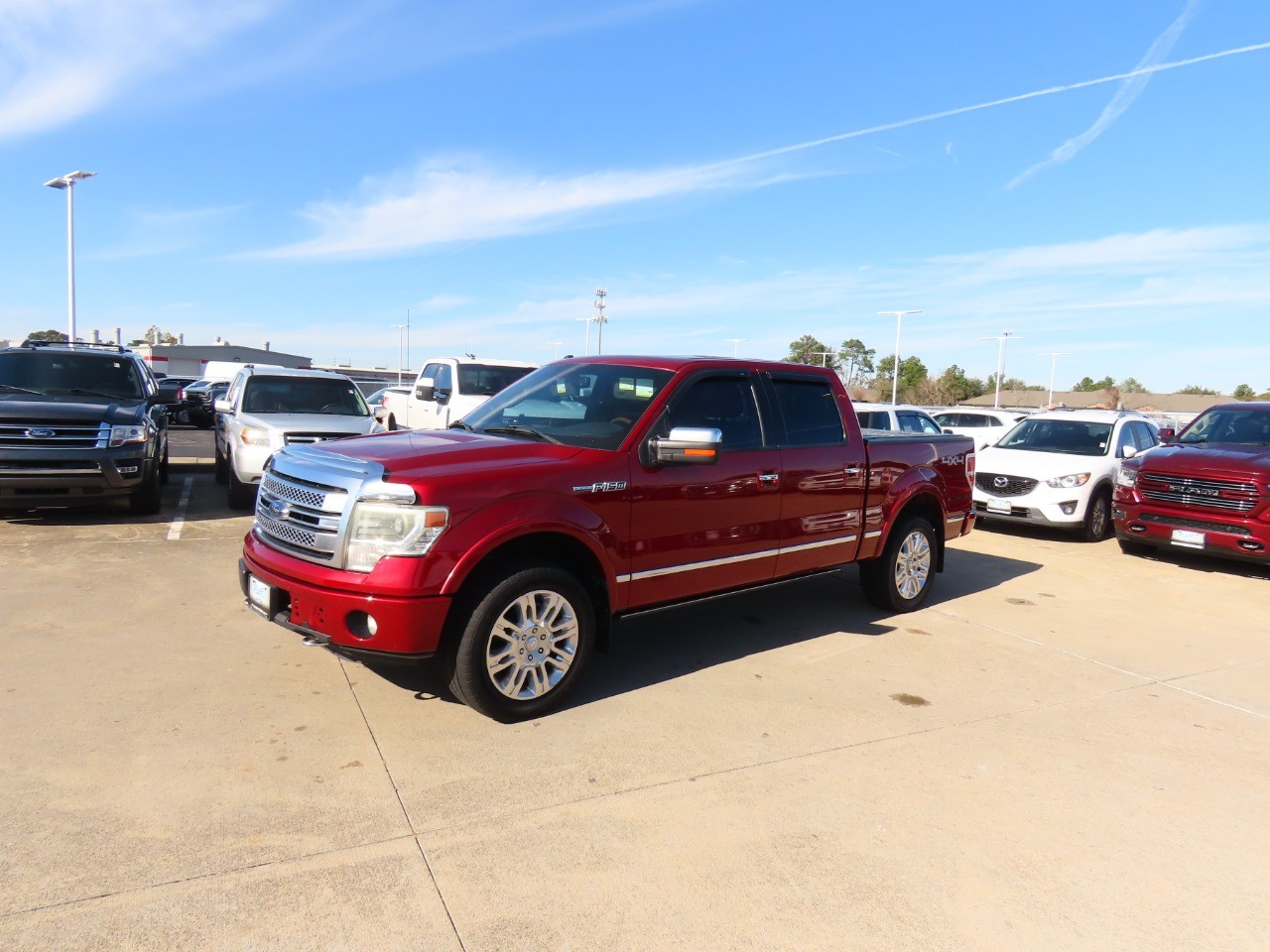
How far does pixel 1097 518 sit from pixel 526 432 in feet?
30.4

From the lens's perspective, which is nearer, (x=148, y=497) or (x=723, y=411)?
(x=723, y=411)

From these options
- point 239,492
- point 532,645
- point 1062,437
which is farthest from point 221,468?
point 1062,437

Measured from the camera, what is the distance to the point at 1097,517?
11.4 metres

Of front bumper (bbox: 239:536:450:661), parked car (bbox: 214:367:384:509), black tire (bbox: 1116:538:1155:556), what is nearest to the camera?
front bumper (bbox: 239:536:450:661)

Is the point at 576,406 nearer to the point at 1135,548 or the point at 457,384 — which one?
the point at 1135,548

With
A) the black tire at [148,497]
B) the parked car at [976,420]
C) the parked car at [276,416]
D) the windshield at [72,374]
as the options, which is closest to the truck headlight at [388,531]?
the parked car at [276,416]

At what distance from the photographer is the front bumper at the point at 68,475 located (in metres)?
8.38

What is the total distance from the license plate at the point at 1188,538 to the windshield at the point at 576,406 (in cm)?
708

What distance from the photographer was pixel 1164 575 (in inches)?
362

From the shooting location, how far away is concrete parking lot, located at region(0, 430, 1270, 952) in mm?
2869

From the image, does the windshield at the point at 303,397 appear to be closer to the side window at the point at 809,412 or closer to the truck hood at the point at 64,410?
the truck hood at the point at 64,410

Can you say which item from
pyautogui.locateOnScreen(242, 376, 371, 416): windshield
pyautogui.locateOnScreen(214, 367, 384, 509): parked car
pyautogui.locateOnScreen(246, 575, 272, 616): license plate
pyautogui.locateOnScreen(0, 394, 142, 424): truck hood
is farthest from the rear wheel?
pyautogui.locateOnScreen(0, 394, 142, 424): truck hood

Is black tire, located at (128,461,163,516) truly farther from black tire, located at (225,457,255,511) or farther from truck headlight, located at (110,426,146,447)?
black tire, located at (225,457,255,511)

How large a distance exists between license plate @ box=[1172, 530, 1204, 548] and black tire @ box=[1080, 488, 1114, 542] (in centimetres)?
172
